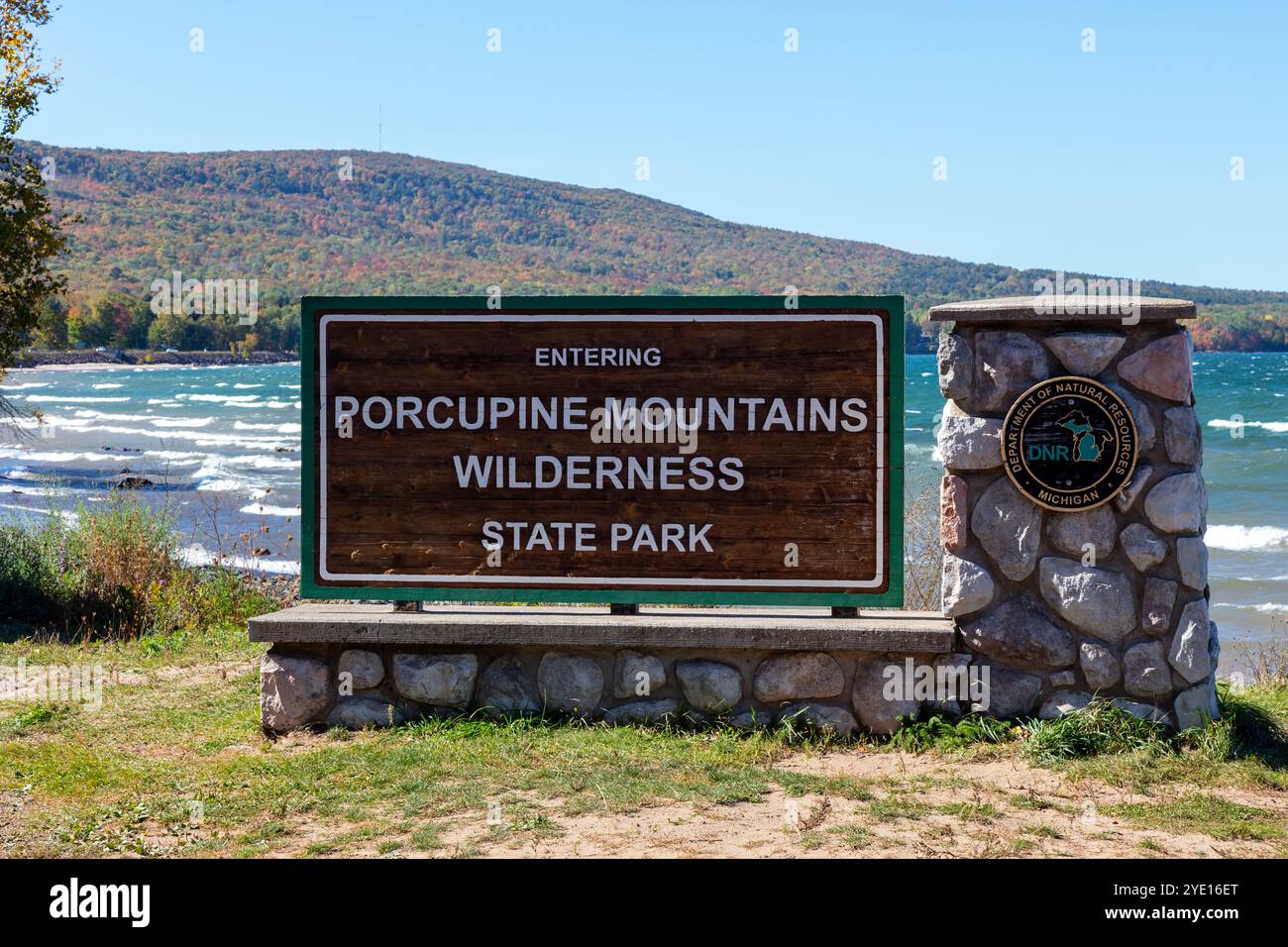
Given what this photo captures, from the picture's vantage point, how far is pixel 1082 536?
607 centimetres

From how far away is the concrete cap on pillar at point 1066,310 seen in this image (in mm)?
5977

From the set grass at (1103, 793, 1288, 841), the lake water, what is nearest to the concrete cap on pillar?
grass at (1103, 793, 1288, 841)

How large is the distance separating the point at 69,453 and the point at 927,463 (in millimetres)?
25093

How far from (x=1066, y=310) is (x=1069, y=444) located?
0.65 metres

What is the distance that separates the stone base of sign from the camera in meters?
6.25

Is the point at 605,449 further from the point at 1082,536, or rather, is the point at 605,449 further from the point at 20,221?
the point at 20,221

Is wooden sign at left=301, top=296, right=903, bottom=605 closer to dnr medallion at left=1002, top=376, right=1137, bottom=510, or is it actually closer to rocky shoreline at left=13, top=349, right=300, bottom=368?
dnr medallion at left=1002, top=376, right=1137, bottom=510

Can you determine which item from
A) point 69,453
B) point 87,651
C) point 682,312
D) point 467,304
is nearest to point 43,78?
point 87,651

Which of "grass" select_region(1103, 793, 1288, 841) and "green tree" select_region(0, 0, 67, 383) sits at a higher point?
"green tree" select_region(0, 0, 67, 383)

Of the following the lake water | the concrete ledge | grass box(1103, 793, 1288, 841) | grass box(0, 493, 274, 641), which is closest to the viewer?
grass box(1103, 793, 1288, 841)

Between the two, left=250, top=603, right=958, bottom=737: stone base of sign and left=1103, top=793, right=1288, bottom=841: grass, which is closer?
left=1103, top=793, right=1288, bottom=841: grass

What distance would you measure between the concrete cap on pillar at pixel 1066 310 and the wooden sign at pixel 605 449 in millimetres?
382

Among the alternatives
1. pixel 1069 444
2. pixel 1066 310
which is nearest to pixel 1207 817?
pixel 1069 444

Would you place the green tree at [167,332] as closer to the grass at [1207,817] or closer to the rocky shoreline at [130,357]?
the rocky shoreline at [130,357]
